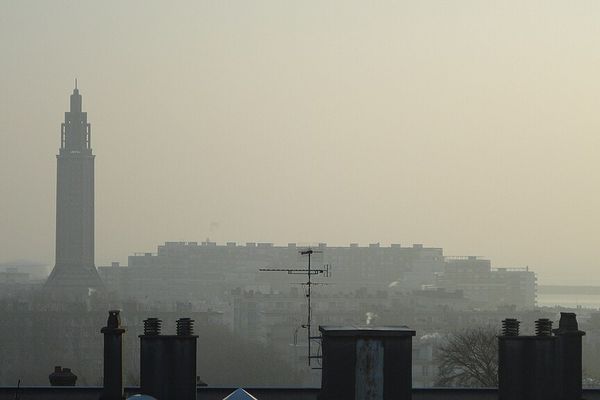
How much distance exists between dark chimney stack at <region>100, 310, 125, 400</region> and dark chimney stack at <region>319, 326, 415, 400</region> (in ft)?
18.2

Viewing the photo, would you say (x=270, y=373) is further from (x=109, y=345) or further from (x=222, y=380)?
(x=109, y=345)

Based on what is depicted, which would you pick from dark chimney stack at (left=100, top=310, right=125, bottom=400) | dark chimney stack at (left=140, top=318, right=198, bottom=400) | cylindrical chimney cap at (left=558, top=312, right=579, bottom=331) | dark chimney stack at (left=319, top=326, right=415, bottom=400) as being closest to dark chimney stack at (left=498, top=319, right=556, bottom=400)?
cylindrical chimney cap at (left=558, top=312, right=579, bottom=331)

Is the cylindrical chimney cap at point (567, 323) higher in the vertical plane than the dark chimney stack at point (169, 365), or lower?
higher

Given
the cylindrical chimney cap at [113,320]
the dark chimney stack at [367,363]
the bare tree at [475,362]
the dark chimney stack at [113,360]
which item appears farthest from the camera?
the bare tree at [475,362]

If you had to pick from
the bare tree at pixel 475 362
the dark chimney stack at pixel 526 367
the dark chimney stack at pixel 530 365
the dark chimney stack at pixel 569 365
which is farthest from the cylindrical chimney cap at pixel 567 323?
the bare tree at pixel 475 362

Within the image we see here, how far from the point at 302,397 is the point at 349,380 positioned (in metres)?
7.78

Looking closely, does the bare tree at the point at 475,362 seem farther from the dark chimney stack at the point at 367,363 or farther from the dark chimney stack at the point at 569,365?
the dark chimney stack at the point at 367,363

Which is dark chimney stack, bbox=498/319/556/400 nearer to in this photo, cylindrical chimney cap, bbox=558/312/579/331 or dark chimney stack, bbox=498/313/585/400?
dark chimney stack, bbox=498/313/585/400

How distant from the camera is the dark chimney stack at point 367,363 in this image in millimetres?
29531

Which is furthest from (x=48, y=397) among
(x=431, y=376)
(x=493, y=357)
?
(x=431, y=376)

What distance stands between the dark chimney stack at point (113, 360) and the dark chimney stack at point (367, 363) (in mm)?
5559

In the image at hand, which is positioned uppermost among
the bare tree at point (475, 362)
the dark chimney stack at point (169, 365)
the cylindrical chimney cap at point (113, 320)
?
the cylindrical chimney cap at point (113, 320)

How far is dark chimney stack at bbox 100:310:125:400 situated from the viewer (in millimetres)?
33781

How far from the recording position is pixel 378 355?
29.6 metres
